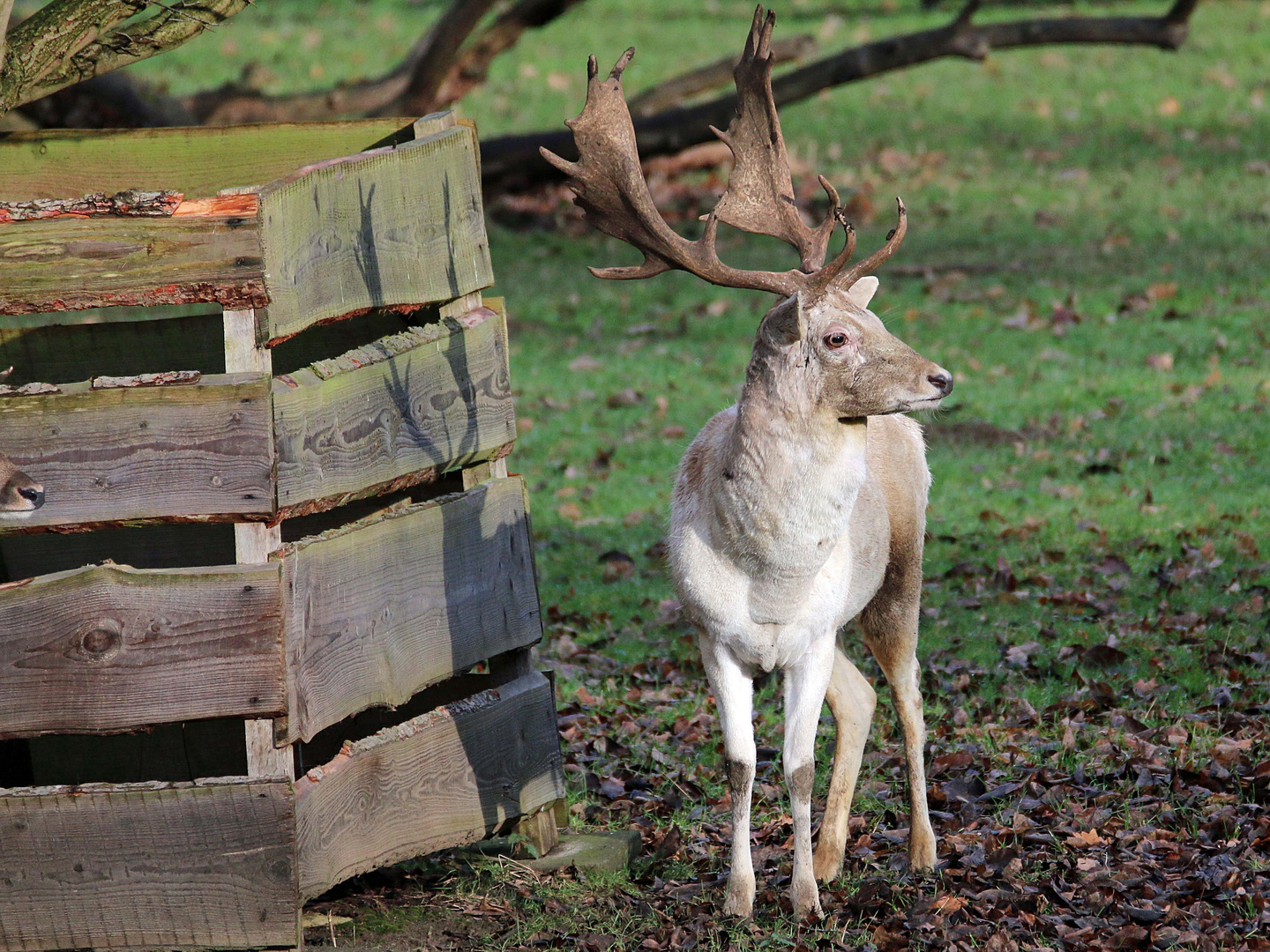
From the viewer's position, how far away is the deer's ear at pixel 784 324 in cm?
475

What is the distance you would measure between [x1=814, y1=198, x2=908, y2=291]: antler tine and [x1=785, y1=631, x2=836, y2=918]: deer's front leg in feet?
3.86

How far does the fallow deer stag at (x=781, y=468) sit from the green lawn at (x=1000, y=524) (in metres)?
0.44

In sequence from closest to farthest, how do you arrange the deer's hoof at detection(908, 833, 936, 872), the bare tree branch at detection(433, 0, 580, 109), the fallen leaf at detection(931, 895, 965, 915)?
the fallen leaf at detection(931, 895, 965, 915), the deer's hoof at detection(908, 833, 936, 872), the bare tree branch at detection(433, 0, 580, 109)

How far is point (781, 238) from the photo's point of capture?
5301 mm

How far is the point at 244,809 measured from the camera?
4.20 metres

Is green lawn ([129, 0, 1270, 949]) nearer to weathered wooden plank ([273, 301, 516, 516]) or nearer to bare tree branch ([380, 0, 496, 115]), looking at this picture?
weathered wooden plank ([273, 301, 516, 516])

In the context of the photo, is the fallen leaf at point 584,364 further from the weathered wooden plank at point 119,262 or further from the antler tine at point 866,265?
the weathered wooden plank at point 119,262

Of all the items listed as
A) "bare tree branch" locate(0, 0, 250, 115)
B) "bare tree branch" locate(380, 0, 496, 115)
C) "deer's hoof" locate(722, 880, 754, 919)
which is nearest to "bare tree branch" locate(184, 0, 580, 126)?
"bare tree branch" locate(380, 0, 496, 115)

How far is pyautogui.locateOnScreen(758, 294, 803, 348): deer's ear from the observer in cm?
475

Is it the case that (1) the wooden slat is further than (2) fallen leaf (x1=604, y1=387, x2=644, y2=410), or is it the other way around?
(2) fallen leaf (x1=604, y1=387, x2=644, y2=410)

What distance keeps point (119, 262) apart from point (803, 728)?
2.65 m

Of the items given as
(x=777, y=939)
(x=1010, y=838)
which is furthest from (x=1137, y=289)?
(x=777, y=939)

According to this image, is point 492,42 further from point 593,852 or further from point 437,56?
point 593,852

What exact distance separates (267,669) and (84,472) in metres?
0.73
